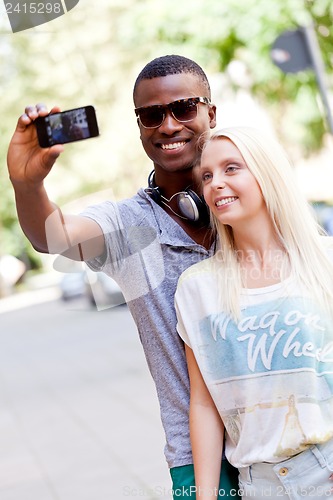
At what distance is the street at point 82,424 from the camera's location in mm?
5371

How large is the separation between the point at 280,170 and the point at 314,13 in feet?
24.5

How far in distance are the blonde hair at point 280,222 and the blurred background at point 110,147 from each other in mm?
331

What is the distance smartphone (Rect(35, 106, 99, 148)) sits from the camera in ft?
5.69

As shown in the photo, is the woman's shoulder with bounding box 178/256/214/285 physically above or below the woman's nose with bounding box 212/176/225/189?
below

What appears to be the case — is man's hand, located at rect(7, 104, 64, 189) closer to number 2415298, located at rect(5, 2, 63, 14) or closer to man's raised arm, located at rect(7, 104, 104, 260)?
man's raised arm, located at rect(7, 104, 104, 260)

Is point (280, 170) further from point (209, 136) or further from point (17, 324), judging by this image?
point (17, 324)

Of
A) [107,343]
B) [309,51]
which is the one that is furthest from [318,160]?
[309,51]

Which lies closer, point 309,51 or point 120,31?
point 309,51

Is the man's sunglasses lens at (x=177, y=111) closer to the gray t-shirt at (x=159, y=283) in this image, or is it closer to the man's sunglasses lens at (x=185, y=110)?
the man's sunglasses lens at (x=185, y=110)

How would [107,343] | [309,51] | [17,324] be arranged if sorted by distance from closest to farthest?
[309,51]
[107,343]
[17,324]

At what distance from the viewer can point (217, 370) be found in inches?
77.7

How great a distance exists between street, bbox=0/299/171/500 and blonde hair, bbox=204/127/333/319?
921 mm

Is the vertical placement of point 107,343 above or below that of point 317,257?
below

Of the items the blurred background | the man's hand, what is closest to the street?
the blurred background
